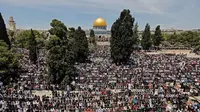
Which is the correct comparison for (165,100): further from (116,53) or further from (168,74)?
(116,53)

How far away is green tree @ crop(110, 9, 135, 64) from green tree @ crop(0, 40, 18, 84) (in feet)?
62.8

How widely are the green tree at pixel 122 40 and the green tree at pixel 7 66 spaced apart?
62.8 ft

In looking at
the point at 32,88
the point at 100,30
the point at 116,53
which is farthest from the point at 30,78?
the point at 100,30

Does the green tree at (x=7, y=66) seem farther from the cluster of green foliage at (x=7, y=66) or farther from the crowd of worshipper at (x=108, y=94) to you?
the crowd of worshipper at (x=108, y=94)

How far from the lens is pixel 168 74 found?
120 ft

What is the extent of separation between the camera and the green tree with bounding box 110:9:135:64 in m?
48.1

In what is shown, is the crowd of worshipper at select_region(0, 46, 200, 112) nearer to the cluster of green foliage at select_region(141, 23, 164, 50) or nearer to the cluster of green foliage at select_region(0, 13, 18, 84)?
the cluster of green foliage at select_region(0, 13, 18, 84)

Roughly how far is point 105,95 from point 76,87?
4.39 metres

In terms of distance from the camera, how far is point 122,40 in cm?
4803

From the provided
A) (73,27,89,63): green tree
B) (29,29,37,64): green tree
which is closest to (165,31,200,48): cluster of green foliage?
(73,27,89,63): green tree

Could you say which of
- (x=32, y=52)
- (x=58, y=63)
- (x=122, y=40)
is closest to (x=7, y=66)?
(x=58, y=63)

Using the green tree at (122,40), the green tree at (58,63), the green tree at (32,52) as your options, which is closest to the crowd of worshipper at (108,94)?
the green tree at (58,63)

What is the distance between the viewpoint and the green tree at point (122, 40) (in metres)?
48.1

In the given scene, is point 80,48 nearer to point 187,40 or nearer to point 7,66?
point 7,66
